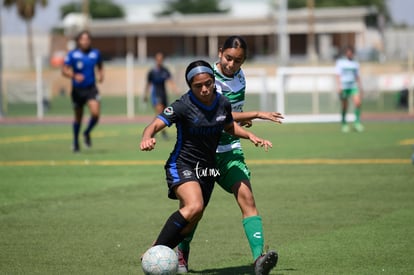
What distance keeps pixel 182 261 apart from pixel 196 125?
4.05 ft

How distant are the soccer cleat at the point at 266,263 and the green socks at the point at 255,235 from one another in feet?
0.88

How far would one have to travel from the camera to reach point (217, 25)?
8431cm

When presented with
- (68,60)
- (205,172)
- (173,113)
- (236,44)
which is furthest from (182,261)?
(68,60)

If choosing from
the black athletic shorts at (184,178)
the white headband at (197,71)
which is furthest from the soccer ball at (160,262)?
the white headband at (197,71)

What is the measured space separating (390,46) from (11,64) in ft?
112

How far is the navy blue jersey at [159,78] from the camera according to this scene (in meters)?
25.2

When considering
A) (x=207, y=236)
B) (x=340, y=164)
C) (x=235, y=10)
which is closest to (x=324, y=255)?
(x=207, y=236)

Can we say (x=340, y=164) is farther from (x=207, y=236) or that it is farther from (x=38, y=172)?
(x=207, y=236)

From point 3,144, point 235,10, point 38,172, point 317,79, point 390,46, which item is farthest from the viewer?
point 235,10

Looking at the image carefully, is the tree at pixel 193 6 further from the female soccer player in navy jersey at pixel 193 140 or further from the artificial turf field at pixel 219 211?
the female soccer player in navy jersey at pixel 193 140

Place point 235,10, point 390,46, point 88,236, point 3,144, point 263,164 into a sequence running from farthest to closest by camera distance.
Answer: point 235,10 < point 390,46 < point 3,144 < point 263,164 < point 88,236

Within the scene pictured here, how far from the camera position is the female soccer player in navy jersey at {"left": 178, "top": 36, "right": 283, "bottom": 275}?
7895mm

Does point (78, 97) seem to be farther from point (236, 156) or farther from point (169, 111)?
point (169, 111)

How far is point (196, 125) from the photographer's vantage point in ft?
25.3
